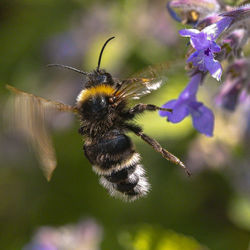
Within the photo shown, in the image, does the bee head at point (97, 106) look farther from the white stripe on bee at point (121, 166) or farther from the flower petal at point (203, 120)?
the flower petal at point (203, 120)

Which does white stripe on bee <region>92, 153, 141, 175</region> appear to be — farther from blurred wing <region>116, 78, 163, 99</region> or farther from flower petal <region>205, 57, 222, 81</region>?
flower petal <region>205, 57, 222, 81</region>

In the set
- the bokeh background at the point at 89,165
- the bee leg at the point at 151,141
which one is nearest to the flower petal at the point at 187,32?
the bee leg at the point at 151,141

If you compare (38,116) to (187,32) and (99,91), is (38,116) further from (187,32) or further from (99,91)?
(187,32)

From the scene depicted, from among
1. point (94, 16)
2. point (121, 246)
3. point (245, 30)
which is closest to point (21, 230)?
point (121, 246)

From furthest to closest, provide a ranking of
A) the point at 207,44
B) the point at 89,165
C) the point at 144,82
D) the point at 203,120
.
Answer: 1. the point at 89,165
2. the point at 203,120
3. the point at 144,82
4. the point at 207,44

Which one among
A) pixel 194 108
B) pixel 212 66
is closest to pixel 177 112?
pixel 194 108
